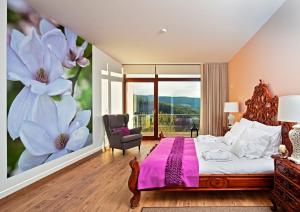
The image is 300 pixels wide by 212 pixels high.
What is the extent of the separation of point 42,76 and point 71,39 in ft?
3.97

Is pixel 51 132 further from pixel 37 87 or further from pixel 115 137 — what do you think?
pixel 115 137

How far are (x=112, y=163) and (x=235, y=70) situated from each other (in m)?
4.31

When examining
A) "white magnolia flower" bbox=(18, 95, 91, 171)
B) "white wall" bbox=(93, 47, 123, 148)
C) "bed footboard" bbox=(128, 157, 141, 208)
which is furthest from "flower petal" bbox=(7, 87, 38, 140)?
"white wall" bbox=(93, 47, 123, 148)

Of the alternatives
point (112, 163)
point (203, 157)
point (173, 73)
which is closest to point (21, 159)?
point (112, 163)

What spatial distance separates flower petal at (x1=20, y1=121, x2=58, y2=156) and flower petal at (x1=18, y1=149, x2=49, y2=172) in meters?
0.06

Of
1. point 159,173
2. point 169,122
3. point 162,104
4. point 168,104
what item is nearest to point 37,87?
point 159,173

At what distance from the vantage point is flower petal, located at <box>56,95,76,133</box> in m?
4.06

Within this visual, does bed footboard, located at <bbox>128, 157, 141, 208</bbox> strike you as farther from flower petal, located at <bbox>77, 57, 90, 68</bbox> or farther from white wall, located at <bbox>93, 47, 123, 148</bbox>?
white wall, located at <bbox>93, 47, 123, 148</bbox>

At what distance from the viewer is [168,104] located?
8.02m

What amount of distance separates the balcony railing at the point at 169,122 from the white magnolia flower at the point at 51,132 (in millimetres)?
3276

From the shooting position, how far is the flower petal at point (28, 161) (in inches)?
124

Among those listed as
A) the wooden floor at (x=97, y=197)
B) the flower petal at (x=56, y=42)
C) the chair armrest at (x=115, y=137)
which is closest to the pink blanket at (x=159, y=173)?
the wooden floor at (x=97, y=197)

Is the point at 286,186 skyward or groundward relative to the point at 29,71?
groundward

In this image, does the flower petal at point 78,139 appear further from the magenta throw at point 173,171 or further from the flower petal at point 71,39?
the magenta throw at point 173,171
